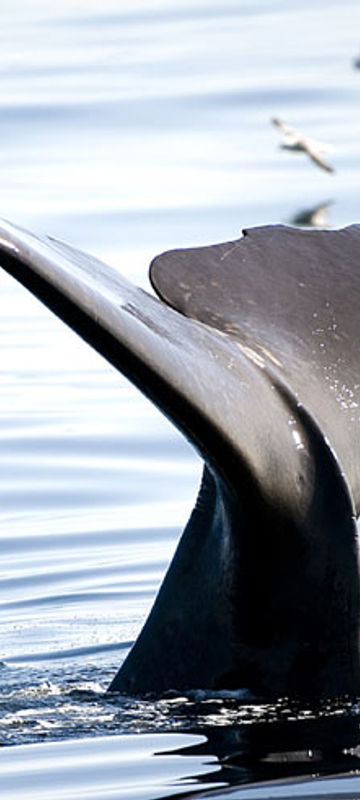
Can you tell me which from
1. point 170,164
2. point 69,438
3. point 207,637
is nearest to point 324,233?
point 207,637

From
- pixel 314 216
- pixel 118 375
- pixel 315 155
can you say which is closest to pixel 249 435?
pixel 118 375

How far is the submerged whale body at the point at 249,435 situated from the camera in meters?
4.76

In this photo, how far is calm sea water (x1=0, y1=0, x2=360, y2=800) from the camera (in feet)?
16.5

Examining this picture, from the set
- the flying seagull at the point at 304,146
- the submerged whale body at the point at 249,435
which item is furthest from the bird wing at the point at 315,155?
the submerged whale body at the point at 249,435

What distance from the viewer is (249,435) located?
4.87 meters

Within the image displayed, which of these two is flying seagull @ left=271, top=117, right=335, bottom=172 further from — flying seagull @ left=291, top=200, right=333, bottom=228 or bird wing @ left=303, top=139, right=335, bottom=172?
flying seagull @ left=291, top=200, right=333, bottom=228

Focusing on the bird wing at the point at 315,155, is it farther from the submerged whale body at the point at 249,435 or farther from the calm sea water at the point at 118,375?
the submerged whale body at the point at 249,435

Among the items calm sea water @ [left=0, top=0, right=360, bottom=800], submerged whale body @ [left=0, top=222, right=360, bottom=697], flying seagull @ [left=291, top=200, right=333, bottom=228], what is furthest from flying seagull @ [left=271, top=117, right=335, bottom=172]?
submerged whale body @ [left=0, top=222, right=360, bottom=697]

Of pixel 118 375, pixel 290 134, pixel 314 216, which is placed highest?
pixel 290 134

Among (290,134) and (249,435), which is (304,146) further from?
(249,435)

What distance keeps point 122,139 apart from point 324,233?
601 inches

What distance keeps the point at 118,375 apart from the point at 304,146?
7.09 metres

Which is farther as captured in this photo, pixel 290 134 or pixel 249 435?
pixel 290 134

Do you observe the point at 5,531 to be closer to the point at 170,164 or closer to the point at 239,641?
the point at 239,641
